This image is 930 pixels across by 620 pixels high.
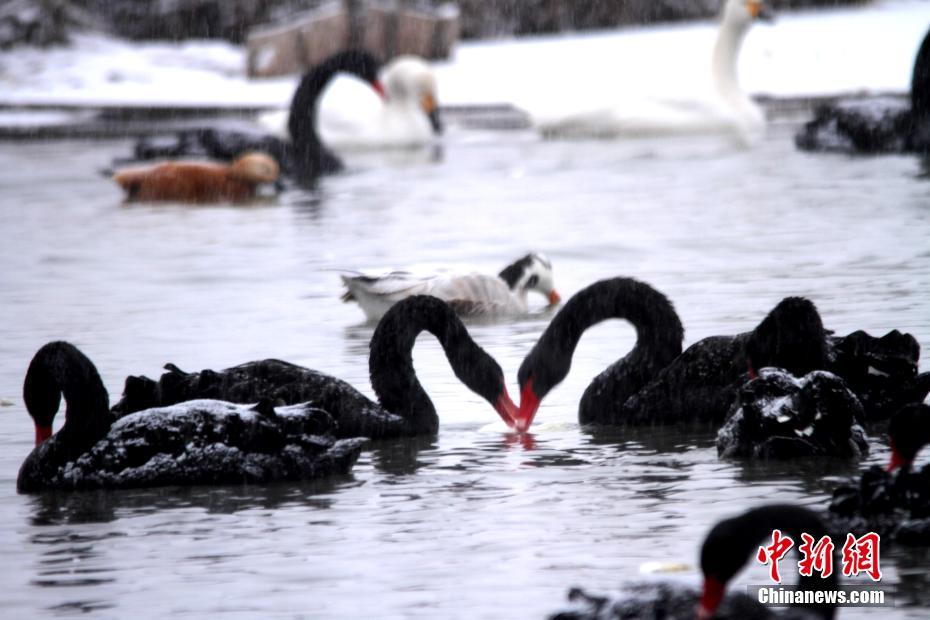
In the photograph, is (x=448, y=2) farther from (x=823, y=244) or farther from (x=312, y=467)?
(x=312, y=467)

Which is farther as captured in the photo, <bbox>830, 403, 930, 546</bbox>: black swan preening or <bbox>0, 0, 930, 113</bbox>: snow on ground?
<bbox>0, 0, 930, 113</bbox>: snow on ground

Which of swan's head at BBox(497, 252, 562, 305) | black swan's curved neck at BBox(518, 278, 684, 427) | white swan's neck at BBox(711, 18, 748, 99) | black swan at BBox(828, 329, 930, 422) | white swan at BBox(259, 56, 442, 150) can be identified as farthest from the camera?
white swan at BBox(259, 56, 442, 150)

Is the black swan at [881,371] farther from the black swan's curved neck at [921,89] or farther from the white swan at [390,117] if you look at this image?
the white swan at [390,117]

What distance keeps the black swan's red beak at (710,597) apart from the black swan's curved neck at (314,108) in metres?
16.4

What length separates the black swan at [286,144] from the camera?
2016cm

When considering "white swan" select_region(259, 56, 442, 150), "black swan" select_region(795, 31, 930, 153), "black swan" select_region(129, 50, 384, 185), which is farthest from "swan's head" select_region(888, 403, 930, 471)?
"white swan" select_region(259, 56, 442, 150)

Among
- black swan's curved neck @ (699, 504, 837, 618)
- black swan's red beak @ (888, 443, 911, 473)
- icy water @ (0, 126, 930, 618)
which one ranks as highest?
black swan's curved neck @ (699, 504, 837, 618)

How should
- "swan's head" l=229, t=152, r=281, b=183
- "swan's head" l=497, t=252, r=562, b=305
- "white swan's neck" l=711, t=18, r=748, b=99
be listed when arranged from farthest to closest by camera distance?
"white swan's neck" l=711, t=18, r=748, b=99, "swan's head" l=229, t=152, r=281, b=183, "swan's head" l=497, t=252, r=562, b=305

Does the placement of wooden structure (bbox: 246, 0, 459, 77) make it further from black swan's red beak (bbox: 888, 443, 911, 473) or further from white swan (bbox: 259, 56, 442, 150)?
black swan's red beak (bbox: 888, 443, 911, 473)

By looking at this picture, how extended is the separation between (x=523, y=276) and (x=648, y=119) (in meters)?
11.3

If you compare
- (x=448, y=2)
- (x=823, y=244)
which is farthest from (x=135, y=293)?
(x=448, y=2)

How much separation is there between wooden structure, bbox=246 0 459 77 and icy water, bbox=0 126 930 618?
7892 millimetres

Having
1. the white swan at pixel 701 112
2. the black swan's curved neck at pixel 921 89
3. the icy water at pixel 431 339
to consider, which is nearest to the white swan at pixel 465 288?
the icy water at pixel 431 339

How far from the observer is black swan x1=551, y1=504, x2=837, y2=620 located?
4.27 metres
